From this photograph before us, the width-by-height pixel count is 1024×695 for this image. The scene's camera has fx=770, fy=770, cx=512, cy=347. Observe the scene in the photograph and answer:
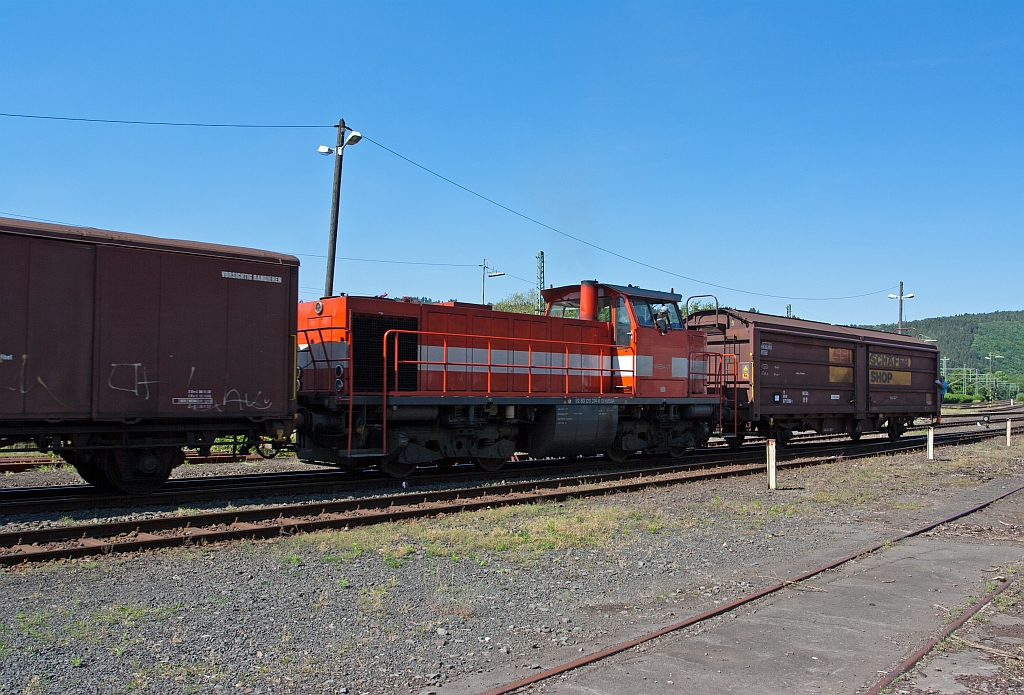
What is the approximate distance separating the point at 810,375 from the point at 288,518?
50.9 feet

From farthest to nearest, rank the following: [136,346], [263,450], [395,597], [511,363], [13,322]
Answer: [511,363], [263,450], [136,346], [13,322], [395,597]

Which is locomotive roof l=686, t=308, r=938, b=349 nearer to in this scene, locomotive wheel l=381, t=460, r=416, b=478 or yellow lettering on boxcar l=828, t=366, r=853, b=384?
yellow lettering on boxcar l=828, t=366, r=853, b=384

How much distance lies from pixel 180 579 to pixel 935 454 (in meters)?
19.7

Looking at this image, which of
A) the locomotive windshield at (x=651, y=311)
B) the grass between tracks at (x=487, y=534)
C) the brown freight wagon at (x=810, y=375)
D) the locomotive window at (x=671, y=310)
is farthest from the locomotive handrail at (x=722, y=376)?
the grass between tracks at (x=487, y=534)

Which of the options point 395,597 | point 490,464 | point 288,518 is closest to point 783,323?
point 490,464

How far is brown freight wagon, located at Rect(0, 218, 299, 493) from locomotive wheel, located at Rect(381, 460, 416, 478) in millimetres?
2075

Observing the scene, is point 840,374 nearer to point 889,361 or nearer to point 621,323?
point 889,361

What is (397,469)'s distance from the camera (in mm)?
13156

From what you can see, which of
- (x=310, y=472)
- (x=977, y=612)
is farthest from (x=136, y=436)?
(x=977, y=612)

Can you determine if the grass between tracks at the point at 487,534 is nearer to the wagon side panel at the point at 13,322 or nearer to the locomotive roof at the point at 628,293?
the wagon side panel at the point at 13,322

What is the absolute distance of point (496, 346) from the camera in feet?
47.8

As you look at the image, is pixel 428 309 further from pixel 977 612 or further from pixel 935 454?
pixel 935 454

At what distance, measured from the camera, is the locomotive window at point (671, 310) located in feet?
55.1

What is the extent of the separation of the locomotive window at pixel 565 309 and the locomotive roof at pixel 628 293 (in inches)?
7.6
